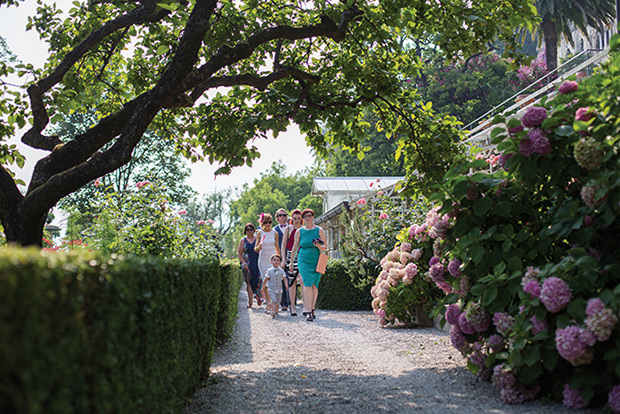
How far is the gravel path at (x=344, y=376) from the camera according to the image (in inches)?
186

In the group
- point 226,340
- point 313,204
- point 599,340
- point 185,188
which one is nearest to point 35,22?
point 226,340

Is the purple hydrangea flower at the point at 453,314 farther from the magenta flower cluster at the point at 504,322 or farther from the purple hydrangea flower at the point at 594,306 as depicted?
the purple hydrangea flower at the point at 594,306

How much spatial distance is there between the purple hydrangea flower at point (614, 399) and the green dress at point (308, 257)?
7.74 meters

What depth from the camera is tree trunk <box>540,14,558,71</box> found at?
3028 cm

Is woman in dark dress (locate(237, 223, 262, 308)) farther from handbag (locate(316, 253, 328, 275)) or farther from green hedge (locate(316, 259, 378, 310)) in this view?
handbag (locate(316, 253, 328, 275))

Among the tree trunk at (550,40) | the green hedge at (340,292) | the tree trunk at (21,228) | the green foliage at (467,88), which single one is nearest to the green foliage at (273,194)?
the green foliage at (467,88)

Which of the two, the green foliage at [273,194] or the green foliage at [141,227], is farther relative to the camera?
the green foliage at [273,194]

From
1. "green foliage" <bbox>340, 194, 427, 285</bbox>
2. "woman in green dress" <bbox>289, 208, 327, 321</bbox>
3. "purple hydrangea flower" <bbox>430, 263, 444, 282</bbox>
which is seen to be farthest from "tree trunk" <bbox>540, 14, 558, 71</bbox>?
"purple hydrangea flower" <bbox>430, 263, 444, 282</bbox>

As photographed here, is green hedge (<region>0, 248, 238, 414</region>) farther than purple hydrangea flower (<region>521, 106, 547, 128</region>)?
No

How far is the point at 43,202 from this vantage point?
596 cm

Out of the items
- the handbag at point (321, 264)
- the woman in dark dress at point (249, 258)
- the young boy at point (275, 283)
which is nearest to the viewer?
the handbag at point (321, 264)

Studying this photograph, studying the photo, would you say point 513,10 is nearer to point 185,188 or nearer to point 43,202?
point 43,202

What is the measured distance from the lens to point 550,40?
30734 millimetres

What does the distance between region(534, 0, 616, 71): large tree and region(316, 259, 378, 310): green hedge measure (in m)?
19.9
